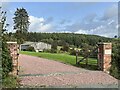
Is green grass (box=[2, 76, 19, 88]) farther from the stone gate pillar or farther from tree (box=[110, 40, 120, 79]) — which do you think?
the stone gate pillar

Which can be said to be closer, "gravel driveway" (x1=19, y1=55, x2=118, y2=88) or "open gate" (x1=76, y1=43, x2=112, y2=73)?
"gravel driveway" (x1=19, y1=55, x2=118, y2=88)

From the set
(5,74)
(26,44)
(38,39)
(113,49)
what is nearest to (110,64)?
(113,49)

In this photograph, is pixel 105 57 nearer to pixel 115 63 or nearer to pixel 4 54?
pixel 115 63

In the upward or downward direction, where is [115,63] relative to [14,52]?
downward

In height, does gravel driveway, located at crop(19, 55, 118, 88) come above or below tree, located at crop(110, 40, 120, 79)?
below

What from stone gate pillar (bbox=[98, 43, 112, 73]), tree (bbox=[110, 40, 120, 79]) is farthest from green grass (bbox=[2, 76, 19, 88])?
stone gate pillar (bbox=[98, 43, 112, 73])

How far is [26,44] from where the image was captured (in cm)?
6819

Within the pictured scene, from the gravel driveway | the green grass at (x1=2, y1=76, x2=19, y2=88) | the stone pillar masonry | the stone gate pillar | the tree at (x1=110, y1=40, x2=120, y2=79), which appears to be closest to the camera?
the green grass at (x1=2, y1=76, x2=19, y2=88)

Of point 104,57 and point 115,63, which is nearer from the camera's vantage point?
point 115,63

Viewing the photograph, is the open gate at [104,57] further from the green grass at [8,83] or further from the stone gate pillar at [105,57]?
the green grass at [8,83]

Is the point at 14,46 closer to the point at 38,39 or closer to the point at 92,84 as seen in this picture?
the point at 92,84

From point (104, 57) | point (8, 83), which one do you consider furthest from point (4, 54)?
point (104, 57)

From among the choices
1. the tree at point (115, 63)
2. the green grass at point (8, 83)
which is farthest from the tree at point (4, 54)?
the tree at point (115, 63)

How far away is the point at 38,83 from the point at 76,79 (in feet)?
6.44
